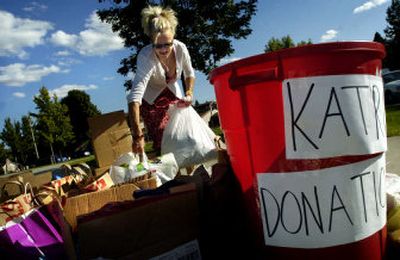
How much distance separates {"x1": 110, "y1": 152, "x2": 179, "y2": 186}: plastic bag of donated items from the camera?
8.57 feet

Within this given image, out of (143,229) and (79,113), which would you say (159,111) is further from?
(79,113)

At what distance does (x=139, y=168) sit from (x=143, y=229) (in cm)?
112

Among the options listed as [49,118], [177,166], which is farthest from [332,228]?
[49,118]

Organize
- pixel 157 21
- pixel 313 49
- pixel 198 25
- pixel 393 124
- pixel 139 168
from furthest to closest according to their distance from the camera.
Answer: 1. pixel 198 25
2. pixel 393 124
3. pixel 157 21
4. pixel 139 168
5. pixel 313 49

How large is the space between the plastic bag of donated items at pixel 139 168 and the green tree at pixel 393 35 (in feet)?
139

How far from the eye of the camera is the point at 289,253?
1.36m

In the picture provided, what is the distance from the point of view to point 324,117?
1.22 metres

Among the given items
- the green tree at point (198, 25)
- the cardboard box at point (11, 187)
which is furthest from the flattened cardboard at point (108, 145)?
the green tree at point (198, 25)

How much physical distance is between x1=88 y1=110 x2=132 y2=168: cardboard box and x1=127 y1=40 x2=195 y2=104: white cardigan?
1.09 m

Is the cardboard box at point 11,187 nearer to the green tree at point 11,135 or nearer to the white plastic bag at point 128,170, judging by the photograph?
the white plastic bag at point 128,170

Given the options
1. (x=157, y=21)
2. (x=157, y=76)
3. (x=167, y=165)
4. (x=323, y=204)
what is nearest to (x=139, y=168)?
(x=167, y=165)

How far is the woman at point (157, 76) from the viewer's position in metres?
3.00

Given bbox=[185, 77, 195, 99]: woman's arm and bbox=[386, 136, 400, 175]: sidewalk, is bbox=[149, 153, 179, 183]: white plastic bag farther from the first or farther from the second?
bbox=[386, 136, 400, 175]: sidewalk

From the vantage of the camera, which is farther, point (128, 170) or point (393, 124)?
point (393, 124)
